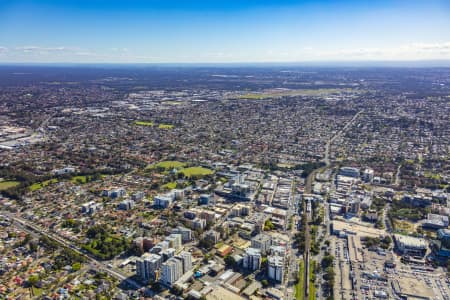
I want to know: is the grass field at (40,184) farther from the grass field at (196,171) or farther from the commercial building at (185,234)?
the commercial building at (185,234)

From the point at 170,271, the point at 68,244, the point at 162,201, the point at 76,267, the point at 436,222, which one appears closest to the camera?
the point at 170,271

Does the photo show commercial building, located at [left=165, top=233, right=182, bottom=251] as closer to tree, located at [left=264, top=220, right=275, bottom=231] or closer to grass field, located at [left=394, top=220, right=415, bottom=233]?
tree, located at [left=264, top=220, right=275, bottom=231]

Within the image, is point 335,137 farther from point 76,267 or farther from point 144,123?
point 76,267

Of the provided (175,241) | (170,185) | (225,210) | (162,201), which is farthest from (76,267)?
(170,185)

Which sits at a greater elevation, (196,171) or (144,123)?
(144,123)

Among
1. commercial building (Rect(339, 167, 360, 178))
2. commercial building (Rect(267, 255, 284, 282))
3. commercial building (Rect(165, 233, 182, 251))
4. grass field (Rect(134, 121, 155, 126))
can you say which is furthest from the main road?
grass field (Rect(134, 121, 155, 126))

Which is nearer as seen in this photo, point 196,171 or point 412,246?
point 412,246

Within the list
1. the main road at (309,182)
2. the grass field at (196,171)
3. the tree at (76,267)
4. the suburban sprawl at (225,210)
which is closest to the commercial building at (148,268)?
the suburban sprawl at (225,210)
